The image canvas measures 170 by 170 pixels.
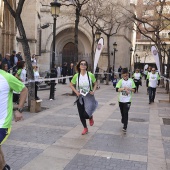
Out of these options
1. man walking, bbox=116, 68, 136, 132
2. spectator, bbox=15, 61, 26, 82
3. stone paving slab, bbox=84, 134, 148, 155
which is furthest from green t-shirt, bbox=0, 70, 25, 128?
spectator, bbox=15, 61, 26, 82

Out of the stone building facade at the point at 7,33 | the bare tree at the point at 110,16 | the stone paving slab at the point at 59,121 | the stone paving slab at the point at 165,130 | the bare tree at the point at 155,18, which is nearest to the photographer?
the stone paving slab at the point at 165,130

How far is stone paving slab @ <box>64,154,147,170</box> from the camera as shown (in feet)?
16.3

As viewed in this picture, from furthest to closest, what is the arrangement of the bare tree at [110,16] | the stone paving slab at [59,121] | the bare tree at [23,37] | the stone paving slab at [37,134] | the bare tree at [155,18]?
the bare tree at [110,16], the bare tree at [155,18], the bare tree at [23,37], the stone paving slab at [59,121], the stone paving slab at [37,134]

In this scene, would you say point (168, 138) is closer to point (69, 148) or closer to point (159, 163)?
point (159, 163)

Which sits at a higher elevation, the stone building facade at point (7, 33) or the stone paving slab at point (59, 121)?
the stone building facade at point (7, 33)

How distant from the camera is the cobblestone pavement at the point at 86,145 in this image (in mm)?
5141

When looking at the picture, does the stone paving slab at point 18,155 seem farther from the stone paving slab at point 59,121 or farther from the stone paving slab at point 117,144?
the stone paving slab at point 59,121

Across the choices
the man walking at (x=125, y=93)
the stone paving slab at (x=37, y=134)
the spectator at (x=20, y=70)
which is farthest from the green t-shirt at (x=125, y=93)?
the spectator at (x=20, y=70)

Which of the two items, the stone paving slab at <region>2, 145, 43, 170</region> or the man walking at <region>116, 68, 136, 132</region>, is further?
the man walking at <region>116, 68, 136, 132</region>

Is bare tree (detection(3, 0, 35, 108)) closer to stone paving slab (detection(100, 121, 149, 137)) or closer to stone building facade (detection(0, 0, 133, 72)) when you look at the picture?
stone paving slab (detection(100, 121, 149, 137))

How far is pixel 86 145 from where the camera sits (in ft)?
20.7

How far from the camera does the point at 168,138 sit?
7.25m

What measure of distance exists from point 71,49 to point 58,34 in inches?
109

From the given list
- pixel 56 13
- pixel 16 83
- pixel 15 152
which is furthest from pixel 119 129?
pixel 56 13
